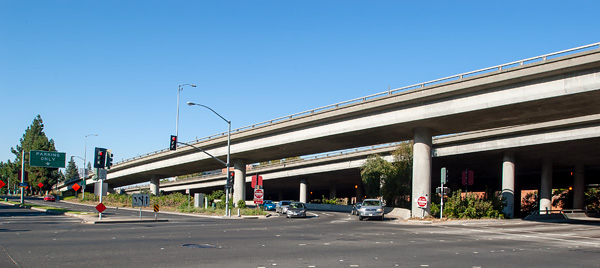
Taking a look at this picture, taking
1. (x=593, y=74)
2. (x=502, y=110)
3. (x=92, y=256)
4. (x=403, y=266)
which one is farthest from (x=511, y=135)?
(x=92, y=256)

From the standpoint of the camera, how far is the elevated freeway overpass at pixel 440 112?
31312 millimetres

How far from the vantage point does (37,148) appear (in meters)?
112

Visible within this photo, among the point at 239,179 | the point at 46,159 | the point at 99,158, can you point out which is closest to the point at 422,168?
the point at 99,158

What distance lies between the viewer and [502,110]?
35.3 m

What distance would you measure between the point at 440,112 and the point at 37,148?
3921 inches

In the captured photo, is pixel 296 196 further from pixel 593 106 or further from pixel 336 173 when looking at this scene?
pixel 593 106

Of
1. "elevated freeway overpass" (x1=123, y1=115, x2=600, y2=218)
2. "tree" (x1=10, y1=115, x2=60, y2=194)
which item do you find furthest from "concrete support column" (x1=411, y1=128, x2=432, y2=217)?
"tree" (x1=10, y1=115, x2=60, y2=194)

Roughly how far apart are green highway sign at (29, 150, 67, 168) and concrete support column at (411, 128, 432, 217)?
62.2 meters

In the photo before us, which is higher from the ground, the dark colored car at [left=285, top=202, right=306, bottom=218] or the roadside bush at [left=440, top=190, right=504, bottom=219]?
the roadside bush at [left=440, top=190, right=504, bottom=219]

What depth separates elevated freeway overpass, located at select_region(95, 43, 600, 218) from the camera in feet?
103

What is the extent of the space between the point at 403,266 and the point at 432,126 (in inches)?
1163

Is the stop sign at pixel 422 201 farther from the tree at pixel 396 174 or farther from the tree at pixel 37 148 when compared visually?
the tree at pixel 37 148

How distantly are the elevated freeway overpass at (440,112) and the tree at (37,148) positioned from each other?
231 feet

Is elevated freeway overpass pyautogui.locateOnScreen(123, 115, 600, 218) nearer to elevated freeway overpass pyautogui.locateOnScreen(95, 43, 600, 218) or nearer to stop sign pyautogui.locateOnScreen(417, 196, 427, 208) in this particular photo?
elevated freeway overpass pyautogui.locateOnScreen(95, 43, 600, 218)
